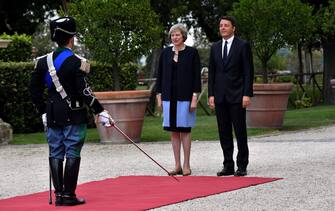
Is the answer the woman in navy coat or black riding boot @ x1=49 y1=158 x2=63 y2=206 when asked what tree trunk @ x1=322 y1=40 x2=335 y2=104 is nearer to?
the woman in navy coat

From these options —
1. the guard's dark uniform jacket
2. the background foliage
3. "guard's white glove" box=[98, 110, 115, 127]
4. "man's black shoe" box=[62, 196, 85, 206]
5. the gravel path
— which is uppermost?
the background foliage

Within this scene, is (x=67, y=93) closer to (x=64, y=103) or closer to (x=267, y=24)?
(x=64, y=103)

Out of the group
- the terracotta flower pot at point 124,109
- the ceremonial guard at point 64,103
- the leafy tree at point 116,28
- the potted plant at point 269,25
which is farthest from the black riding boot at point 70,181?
the potted plant at point 269,25

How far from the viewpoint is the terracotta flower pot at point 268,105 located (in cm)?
1642

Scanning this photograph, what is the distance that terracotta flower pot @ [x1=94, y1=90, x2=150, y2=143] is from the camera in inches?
564

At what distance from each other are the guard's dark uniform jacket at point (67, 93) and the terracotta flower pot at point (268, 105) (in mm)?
9123

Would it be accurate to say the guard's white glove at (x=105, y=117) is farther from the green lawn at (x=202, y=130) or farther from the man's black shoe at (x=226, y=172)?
the green lawn at (x=202, y=130)

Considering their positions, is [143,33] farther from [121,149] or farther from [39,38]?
[39,38]

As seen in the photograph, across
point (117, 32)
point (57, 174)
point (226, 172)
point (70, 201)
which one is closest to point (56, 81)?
point (57, 174)

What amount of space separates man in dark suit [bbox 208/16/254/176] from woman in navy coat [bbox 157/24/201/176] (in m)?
0.25

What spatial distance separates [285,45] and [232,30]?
29.3 feet

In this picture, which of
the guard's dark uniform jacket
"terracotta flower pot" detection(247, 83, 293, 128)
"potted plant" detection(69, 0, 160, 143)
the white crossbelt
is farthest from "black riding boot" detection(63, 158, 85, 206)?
"terracotta flower pot" detection(247, 83, 293, 128)

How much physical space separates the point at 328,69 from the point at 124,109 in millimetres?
19092

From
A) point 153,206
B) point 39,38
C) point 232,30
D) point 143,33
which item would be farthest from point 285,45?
point 39,38
